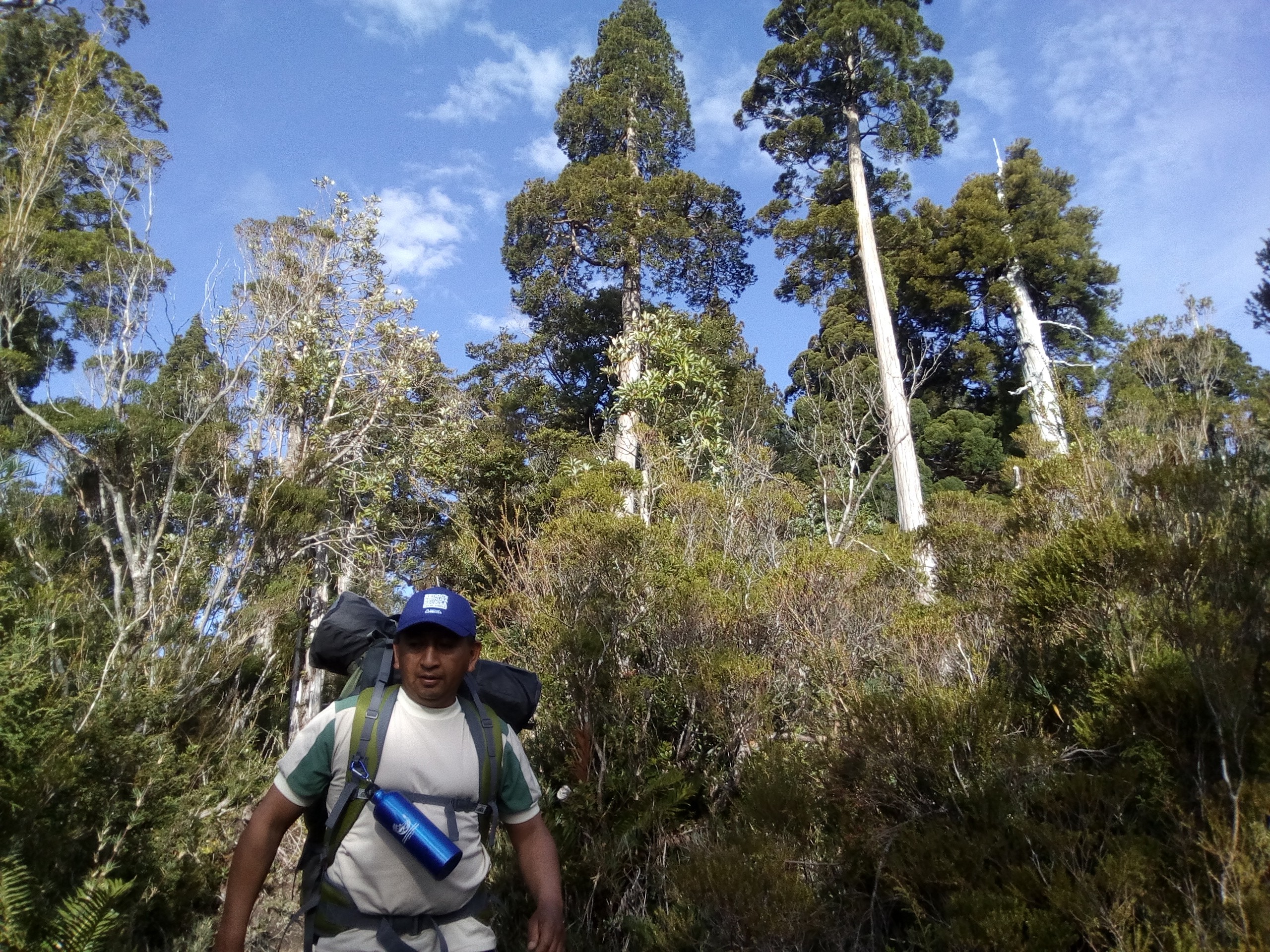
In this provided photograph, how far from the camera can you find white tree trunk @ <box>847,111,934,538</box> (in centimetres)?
1145

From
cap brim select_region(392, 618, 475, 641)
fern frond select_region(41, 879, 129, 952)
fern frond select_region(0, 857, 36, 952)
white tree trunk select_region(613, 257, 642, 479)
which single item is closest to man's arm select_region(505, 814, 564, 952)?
cap brim select_region(392, 618, 475, 641)

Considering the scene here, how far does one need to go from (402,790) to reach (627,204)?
13901 mm

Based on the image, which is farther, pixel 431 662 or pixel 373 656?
pixel 373 656

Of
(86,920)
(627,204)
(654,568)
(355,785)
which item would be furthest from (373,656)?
(627,204)

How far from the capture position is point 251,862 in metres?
1.77

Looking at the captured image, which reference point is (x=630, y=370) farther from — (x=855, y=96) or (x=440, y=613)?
(x=440, y=613)

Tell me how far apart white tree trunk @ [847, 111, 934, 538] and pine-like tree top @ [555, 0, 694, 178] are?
3.64m

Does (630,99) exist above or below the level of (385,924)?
above

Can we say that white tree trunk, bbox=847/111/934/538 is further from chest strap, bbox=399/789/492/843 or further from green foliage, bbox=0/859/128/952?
green foliage, bbox=0/859/128/952

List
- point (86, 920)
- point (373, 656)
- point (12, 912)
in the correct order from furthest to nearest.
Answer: point (373, 656) → point (12, 912) → point (86, 920)

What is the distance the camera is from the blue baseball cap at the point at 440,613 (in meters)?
1.97

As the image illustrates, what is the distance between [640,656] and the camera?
20.7 ft

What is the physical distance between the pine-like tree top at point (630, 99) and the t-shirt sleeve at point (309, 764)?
1586 centimetres

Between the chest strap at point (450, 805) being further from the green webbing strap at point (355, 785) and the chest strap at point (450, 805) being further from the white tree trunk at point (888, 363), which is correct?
the white tree trunk at point (888, 363)
